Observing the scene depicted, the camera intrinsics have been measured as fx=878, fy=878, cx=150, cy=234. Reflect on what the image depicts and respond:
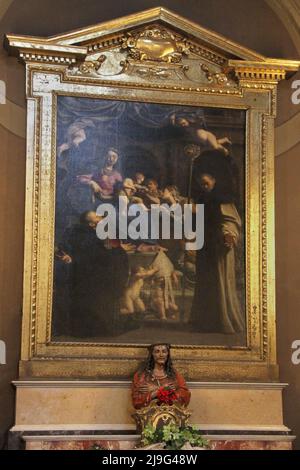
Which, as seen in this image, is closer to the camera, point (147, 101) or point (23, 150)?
point (23, 150)

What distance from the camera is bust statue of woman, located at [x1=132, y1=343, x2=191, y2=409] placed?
845cm

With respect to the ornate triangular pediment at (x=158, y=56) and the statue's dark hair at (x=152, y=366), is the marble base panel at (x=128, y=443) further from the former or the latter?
the ornate triangular pediment at (x=158, y=56)

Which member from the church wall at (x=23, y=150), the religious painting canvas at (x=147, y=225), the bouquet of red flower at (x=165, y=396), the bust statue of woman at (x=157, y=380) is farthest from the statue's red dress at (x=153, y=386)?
the church wall at (x=23, y=150)

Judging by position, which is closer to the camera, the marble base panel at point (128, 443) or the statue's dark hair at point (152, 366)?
the marble base panel at point (128, 443)

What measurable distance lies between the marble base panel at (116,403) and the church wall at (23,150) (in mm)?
251

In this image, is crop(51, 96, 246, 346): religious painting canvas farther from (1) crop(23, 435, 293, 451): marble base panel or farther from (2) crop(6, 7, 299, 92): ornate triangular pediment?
(1) crop(23, 435, 293, 451): marble base panel

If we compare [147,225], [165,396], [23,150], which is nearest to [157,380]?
[165,396]

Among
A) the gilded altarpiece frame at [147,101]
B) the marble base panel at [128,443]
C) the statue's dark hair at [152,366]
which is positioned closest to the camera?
the marble base panel at [128,443]

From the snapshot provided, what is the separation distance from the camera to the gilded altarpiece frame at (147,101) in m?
8.91

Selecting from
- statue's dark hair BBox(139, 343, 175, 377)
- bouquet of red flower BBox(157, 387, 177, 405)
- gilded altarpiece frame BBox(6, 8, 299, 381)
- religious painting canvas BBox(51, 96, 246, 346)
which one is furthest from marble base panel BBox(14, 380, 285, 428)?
bouquet of red flower BBox(157, 387, 177, 405)

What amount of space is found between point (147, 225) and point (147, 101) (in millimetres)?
1359

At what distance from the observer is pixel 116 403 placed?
29.0 feet

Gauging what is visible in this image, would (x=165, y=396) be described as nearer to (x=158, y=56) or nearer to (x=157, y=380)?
(x=157, y=380)
